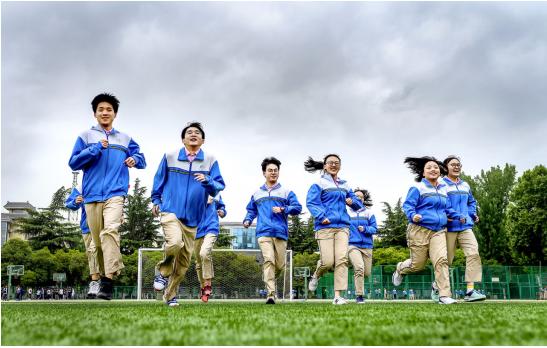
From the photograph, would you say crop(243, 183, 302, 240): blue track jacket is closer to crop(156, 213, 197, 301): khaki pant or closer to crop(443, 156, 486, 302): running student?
crop(156, 213, 197, 301): khaki pant

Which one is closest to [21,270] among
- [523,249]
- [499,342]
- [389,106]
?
[389,106]

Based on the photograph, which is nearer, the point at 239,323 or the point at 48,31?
the point at 239,323

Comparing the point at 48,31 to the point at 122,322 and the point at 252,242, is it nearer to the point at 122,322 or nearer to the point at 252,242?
the point at 122,322

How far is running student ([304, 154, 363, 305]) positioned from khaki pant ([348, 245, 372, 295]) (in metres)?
2.65

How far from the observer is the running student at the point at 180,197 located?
307 inches

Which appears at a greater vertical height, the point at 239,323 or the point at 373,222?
the point at 373,222

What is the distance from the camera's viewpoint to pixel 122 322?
4.55m

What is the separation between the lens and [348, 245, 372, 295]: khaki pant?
1216 cm

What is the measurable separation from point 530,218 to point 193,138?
40.6 meters

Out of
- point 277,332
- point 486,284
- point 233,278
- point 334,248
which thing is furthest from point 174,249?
point 486,284

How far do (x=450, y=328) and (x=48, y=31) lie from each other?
894cm

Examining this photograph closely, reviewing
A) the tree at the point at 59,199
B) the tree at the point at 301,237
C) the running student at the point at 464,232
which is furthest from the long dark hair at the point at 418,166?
the tree at the point at 59,199

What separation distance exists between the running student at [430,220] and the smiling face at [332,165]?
52.1 inches

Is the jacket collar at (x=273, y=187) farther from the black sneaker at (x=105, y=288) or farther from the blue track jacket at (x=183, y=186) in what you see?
the black sneaker at (x=105, y=288)
